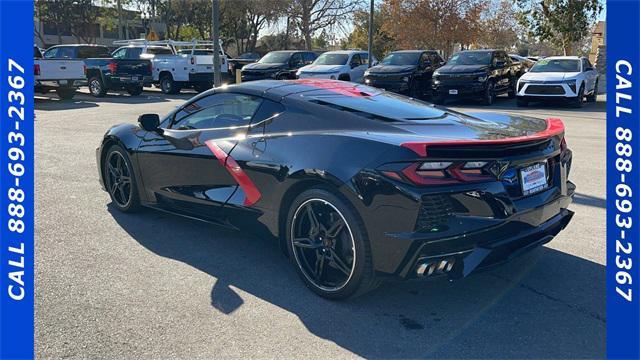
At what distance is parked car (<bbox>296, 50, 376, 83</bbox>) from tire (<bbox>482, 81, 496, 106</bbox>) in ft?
15.1

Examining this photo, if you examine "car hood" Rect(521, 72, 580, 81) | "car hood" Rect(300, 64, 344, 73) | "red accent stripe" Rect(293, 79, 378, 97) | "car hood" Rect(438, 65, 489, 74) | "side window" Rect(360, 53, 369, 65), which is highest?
"side window" Rect(360, 53, 369, 65)

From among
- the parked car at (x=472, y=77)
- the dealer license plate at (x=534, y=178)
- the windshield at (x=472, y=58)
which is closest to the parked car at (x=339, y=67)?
the parked car at (x=472, y=77)

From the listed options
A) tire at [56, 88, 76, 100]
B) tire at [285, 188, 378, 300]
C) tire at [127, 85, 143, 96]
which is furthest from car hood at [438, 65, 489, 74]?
tire at [285, 188, 378, 300]

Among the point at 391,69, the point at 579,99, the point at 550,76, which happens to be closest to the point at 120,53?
the point at 391,69

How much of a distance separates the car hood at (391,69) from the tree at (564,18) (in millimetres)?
15110

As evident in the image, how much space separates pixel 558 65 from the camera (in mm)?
17719

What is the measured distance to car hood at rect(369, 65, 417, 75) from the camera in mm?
18297

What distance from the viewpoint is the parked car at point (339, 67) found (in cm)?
1938

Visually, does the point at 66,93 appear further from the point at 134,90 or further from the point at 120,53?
the point at 120,53

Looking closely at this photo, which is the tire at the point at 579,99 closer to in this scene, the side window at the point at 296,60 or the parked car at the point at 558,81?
the parked car at the point at 558,81

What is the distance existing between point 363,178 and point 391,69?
51.3 feet

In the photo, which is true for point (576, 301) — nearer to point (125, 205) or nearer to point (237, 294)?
point (237, 294)

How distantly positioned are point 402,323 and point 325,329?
1.59 feet

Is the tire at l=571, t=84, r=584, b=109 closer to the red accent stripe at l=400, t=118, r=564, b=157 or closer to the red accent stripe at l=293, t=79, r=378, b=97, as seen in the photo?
the red accent stripe at l=293, t=79, r=378, b=97
